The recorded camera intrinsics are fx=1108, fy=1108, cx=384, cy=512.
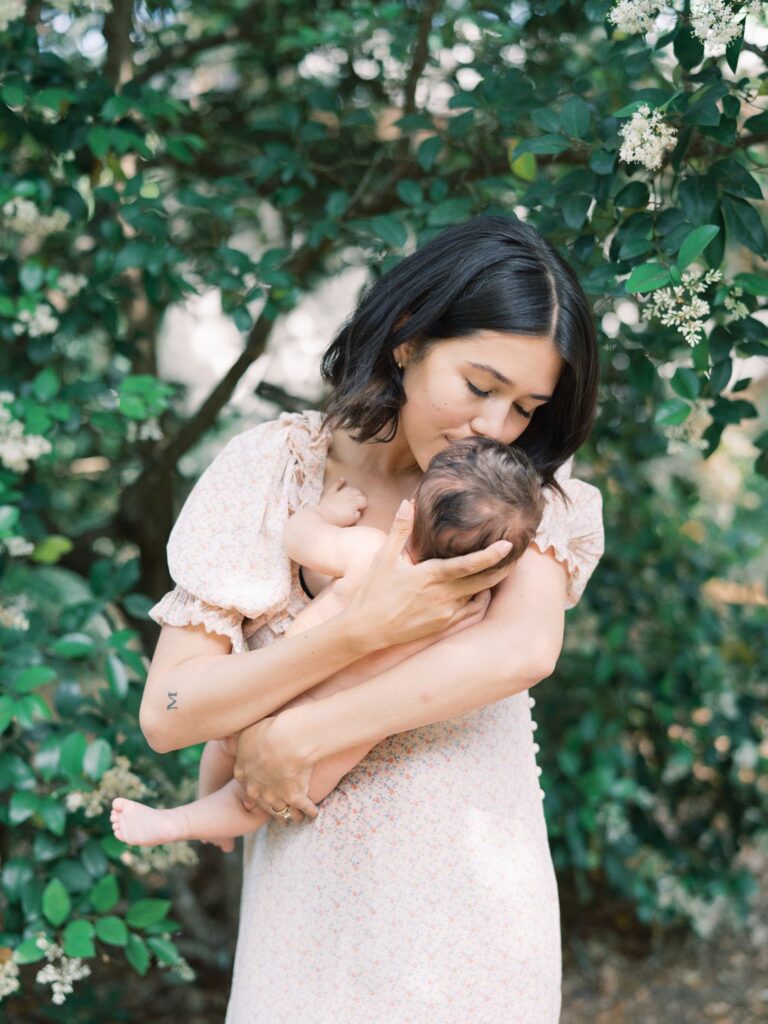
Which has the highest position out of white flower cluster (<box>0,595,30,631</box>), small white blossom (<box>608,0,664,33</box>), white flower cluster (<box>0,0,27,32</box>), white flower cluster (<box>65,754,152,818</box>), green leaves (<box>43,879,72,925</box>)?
small white blossom (<box>608,0,664,33</box>)

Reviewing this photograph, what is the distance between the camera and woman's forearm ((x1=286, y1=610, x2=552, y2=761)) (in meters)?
1.37

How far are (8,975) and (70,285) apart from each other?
55.2 inches

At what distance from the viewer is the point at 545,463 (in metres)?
1.65

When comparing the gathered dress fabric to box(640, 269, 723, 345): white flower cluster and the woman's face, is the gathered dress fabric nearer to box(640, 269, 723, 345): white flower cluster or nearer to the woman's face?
the woman's face

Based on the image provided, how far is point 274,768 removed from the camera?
1404mm

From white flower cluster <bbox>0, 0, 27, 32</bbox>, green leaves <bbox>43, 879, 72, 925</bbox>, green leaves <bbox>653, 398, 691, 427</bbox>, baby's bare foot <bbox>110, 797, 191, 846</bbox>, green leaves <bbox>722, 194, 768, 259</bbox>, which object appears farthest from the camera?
white flower cluster <bbox>0, 0, 27, 32</bbox>

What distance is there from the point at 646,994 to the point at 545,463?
2.38 metres

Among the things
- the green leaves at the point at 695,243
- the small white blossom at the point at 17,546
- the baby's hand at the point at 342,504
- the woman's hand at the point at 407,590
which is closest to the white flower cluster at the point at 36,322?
the small white blossom at the point at 17,546

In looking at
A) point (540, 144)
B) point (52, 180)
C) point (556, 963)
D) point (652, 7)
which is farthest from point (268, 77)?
point (556, 963)

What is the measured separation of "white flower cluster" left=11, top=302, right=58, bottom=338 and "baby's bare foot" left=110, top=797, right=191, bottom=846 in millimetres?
1104

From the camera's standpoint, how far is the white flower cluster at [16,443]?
2.13m

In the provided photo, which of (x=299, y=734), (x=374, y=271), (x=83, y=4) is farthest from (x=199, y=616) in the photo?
(x=83, y=4)

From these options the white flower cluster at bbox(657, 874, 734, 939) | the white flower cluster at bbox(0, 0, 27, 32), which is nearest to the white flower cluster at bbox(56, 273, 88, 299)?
the white flower cluster at bbox(0, 0, 27, 32)

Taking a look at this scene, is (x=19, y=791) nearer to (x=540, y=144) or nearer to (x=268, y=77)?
(x=540, y=144)
